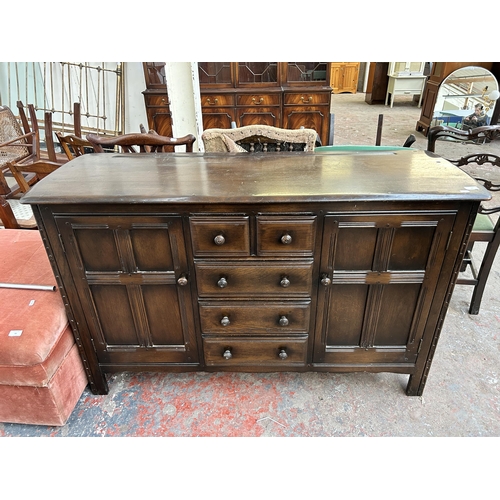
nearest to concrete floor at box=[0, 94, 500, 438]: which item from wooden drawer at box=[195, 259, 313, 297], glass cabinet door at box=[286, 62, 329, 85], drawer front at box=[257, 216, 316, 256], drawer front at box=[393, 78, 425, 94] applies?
wooden drawer at box=[195, 259, 313, 297]

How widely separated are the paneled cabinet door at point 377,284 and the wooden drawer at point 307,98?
3.63 metres

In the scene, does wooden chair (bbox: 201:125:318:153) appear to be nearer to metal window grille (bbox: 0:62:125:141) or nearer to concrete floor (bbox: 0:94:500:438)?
concrete floor (bbox: 0:94:500:438)

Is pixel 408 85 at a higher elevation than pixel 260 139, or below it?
below

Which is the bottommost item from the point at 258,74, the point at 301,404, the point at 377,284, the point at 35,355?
the point at 301,404

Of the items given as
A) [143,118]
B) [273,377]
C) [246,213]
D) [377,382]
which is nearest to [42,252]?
[246,213]

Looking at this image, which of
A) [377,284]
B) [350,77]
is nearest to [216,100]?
[377,284]

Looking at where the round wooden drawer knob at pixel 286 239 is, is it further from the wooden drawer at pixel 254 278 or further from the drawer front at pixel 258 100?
the drawer front at pixel 258 100

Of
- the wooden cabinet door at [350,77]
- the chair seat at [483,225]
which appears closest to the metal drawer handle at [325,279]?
Result: the chair seat at [483,225]

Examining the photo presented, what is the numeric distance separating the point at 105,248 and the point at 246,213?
516 millimetres

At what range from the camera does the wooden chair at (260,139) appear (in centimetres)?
189

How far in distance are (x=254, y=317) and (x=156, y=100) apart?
3612 millimetres

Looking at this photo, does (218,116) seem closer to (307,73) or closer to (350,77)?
(307,73)

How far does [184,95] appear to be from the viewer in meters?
2.44

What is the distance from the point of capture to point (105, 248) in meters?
1.27
